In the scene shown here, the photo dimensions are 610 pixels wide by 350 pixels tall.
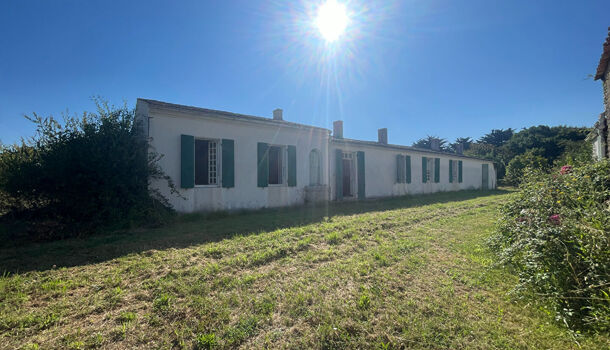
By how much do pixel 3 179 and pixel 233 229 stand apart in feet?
15.8

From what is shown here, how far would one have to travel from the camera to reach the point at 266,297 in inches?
102

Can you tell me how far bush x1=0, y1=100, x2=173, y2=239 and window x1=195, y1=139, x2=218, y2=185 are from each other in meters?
1.62

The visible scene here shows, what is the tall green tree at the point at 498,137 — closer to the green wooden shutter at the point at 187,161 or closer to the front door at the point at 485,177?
the front door at the point at 485,177

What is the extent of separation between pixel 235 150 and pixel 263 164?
102 centimetres

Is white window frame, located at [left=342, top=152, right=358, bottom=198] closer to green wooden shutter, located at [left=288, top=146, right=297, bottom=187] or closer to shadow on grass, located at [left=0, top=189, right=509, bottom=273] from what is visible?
green wooden shutter, located at [left=288, top=146, right=297, bottom=187]

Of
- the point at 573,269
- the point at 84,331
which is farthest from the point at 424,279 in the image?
the point at 84,331

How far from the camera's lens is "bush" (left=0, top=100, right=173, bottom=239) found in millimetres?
5492

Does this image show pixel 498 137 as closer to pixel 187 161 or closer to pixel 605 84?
pixel 605 84

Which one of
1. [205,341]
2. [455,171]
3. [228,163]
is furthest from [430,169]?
[205,341]

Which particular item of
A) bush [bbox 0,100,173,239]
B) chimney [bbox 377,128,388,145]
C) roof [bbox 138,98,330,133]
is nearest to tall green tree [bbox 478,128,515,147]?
chimney [bbox 377,128,388,145]

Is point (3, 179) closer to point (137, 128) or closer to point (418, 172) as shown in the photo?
point (137, 128)

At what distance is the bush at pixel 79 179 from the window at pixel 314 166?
18.4 feet

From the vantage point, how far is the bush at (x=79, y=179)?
5.49 metres

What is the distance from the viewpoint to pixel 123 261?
11.8 ft
